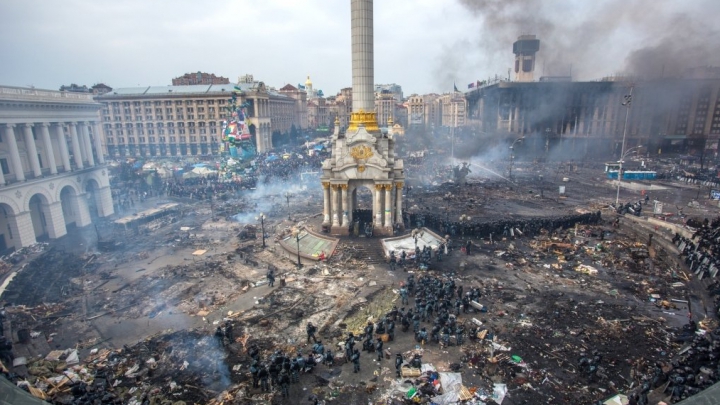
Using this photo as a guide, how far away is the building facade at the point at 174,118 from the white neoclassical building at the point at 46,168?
51.6 meters

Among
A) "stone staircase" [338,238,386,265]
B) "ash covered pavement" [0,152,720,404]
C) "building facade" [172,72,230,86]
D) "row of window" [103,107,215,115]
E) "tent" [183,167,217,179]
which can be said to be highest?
"building facade" [172,72,230,86]

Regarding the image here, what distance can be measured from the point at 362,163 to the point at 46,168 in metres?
31.3

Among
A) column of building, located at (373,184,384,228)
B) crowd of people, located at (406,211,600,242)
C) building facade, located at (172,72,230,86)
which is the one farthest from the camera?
building facade, located at (172,72,230,86)

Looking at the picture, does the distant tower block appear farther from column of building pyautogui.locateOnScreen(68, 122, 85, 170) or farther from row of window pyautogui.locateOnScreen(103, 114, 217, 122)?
column of building pyautogui.locateOnScreen(68, 122, 85, 170)

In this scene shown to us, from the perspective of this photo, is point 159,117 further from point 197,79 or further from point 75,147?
point 75,147

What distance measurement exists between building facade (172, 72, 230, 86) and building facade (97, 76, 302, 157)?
9844 mm

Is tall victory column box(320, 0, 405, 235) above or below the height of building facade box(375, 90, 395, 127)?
below

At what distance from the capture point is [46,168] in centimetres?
4056

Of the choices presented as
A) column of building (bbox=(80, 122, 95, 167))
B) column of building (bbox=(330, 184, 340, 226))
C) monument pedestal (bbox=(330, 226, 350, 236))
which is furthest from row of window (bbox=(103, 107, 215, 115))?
monument pedestal (bbox=(330, 226, 350, 236))

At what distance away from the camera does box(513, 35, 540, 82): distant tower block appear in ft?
378

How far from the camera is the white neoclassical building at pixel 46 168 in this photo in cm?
3578

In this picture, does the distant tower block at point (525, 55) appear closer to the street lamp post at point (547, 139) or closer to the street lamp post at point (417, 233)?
the street lamp post at point (547, 139)

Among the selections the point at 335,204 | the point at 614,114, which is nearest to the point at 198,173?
the point at 335,204

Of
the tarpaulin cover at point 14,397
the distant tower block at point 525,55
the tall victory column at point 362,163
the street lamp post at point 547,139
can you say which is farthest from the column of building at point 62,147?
the distant tower block at point 525,55
